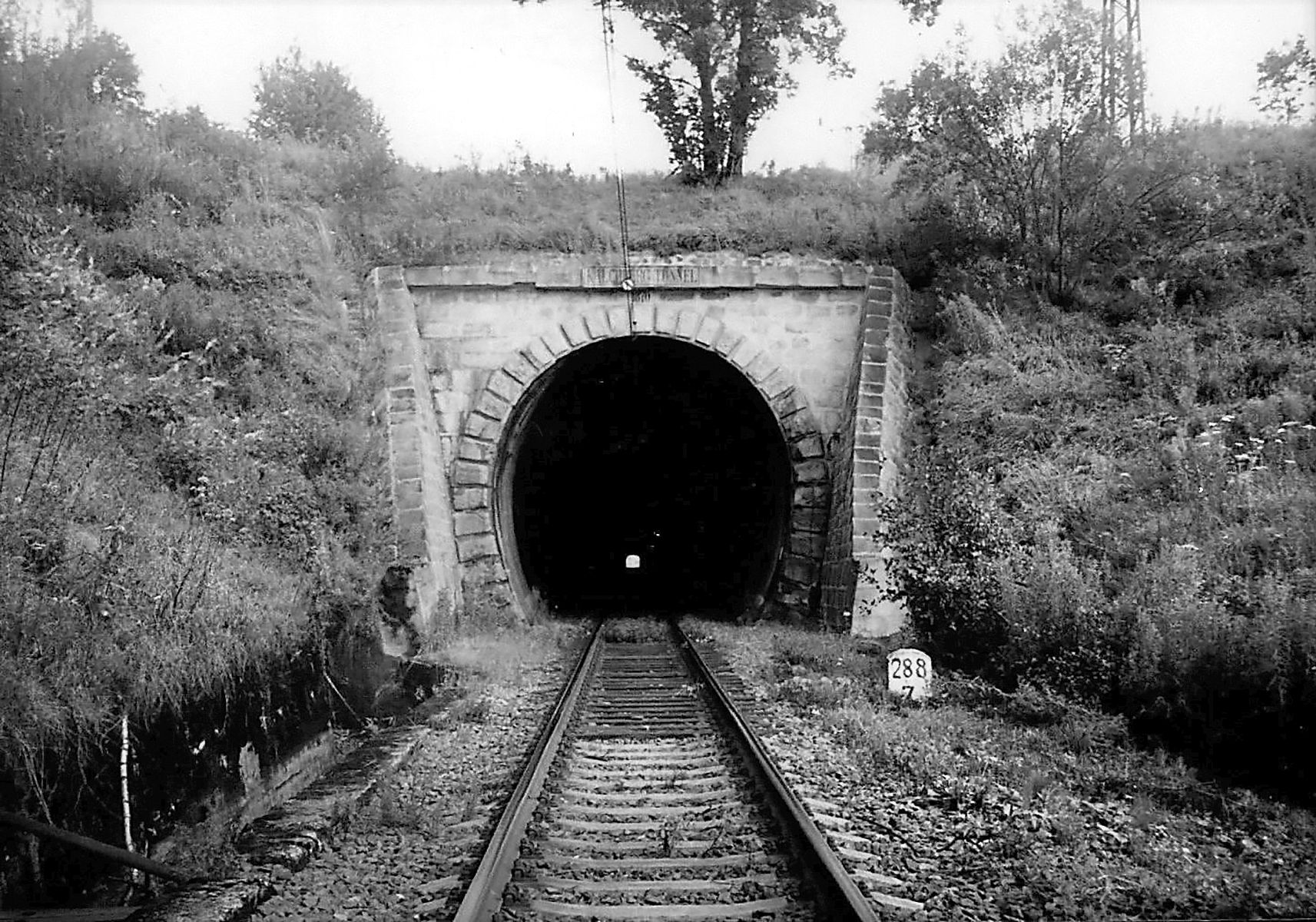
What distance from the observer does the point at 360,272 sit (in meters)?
14.6

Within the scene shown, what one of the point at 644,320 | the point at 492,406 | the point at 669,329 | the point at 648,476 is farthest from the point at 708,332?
the point at 648,476

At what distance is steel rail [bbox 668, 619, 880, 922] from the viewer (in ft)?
12.8

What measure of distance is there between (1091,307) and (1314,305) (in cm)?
261

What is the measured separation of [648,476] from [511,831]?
23121 millimetres

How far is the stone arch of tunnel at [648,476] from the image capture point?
46.6ft

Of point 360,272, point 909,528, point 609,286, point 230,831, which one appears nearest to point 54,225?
point 360,272

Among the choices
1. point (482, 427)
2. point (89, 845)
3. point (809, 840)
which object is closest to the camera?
point (809, 840)

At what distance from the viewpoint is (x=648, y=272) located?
575 inches

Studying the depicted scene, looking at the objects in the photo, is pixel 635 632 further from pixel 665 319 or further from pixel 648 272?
pixel 648 272

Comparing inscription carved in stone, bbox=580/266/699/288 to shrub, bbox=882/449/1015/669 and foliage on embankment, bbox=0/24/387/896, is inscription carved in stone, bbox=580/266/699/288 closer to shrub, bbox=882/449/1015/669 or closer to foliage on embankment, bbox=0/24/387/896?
foliage on embankment, bbox=0/24/387/896

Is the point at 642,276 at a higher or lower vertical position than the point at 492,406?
higher

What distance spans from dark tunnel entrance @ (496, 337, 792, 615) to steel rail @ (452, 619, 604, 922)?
7.50 meters

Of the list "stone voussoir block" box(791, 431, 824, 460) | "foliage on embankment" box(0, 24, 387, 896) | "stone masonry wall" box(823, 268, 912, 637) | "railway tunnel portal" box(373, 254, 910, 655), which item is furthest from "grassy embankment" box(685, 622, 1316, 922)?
"stone voussoir block" box(791, 431, 824, 460)

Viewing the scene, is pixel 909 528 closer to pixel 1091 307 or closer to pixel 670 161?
pixel 1091 307
